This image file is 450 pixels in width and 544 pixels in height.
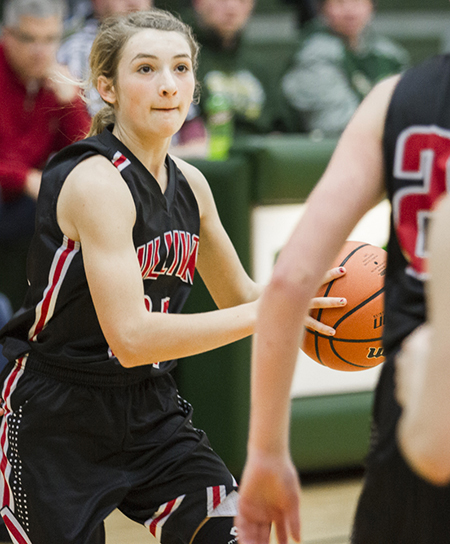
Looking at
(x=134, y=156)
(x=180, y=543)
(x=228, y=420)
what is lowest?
(x=228, y=420)

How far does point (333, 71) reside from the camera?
527 cm

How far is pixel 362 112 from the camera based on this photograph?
1.18 m

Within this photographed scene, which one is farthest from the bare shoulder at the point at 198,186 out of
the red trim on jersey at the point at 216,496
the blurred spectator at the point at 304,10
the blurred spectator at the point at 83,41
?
the blurred spectator at the point at 304,10

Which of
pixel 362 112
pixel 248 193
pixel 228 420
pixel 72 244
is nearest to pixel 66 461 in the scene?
pixel 72 244

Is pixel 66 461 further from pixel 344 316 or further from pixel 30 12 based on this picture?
pixel 30 12

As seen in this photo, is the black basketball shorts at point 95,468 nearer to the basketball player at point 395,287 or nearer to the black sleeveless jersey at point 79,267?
the black sleeveless jersey at point 79,267

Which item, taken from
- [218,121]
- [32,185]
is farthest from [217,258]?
[218,121]

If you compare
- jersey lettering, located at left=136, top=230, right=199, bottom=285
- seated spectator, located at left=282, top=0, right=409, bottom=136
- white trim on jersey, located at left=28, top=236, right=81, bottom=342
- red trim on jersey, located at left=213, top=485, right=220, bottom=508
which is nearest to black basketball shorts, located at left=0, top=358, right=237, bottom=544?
red trim on jersey, located at left=213, top=485, right=220, bottom=508

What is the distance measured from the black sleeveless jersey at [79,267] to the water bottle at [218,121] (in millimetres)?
2629

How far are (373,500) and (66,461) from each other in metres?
1.07

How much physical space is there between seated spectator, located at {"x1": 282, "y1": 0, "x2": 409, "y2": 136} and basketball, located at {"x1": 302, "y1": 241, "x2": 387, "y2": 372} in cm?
308

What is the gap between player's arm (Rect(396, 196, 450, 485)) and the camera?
854mm

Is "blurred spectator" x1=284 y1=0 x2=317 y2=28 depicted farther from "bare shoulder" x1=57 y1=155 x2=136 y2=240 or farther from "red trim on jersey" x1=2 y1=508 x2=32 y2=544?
"red trim on jersey" x1=2 y1=508 x2=32 y2=544

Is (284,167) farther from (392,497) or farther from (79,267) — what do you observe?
(392,497)
